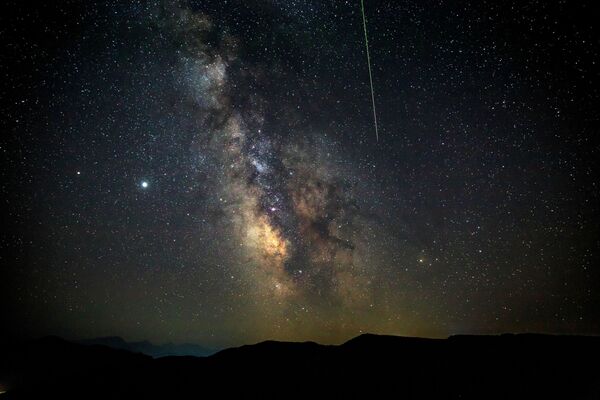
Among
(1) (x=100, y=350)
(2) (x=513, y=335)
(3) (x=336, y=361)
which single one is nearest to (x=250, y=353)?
(3) (x=336, y=361)

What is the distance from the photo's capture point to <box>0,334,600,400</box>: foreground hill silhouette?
14.3 m

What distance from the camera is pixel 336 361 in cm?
1978

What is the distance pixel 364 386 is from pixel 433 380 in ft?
12.0

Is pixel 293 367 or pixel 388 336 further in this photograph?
pixel 388 336

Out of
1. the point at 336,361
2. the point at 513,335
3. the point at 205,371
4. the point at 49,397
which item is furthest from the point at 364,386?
the point at 49,397

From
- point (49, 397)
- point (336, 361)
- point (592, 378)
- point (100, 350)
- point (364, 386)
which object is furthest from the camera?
point (100, 350)

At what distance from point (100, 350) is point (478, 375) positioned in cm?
4756

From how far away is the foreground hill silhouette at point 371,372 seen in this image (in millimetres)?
14312

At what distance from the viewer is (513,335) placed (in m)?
18.5

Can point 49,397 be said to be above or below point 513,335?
below

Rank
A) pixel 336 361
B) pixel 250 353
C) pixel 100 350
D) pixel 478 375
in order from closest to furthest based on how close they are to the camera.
A: pixel 478 375 → pixel 336 361 → pixel 250 353 → pixel 100 350

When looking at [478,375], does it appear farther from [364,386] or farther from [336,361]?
[336,361]

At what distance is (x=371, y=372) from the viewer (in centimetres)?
1805

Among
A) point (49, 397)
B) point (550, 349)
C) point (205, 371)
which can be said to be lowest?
point (49, 397)
